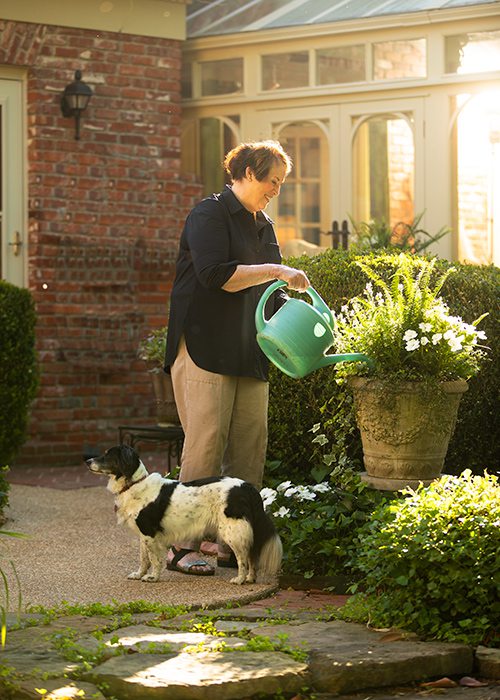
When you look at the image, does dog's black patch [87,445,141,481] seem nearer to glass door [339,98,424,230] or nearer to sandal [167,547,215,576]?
sandal [167,547,215,576]

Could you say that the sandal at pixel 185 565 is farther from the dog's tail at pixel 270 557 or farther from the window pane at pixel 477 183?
the window pane at pixel 477 183

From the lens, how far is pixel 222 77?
10383 mm

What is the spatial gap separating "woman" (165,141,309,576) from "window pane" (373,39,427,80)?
444 cm

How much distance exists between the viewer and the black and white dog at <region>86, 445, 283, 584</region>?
5.20m

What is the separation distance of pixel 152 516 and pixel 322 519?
737mm

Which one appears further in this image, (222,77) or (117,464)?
(222,77)

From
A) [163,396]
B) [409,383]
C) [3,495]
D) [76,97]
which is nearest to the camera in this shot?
[409,383]

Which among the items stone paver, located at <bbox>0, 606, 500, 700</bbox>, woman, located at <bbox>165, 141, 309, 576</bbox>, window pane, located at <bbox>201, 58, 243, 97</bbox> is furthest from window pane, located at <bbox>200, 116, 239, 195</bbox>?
stone paver, located at <bbox>0, 606, 500, 700</bbox>

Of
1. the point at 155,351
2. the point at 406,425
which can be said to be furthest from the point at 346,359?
the point at 155,351

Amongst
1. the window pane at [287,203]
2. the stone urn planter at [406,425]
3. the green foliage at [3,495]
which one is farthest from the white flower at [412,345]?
the window pane at [287,203]

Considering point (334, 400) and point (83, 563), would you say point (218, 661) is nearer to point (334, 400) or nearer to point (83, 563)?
point (83, 563)

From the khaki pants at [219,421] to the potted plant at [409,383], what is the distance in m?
0.48

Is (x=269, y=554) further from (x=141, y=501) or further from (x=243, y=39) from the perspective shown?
(x=243, y=39)

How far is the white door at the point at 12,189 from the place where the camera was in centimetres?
941
